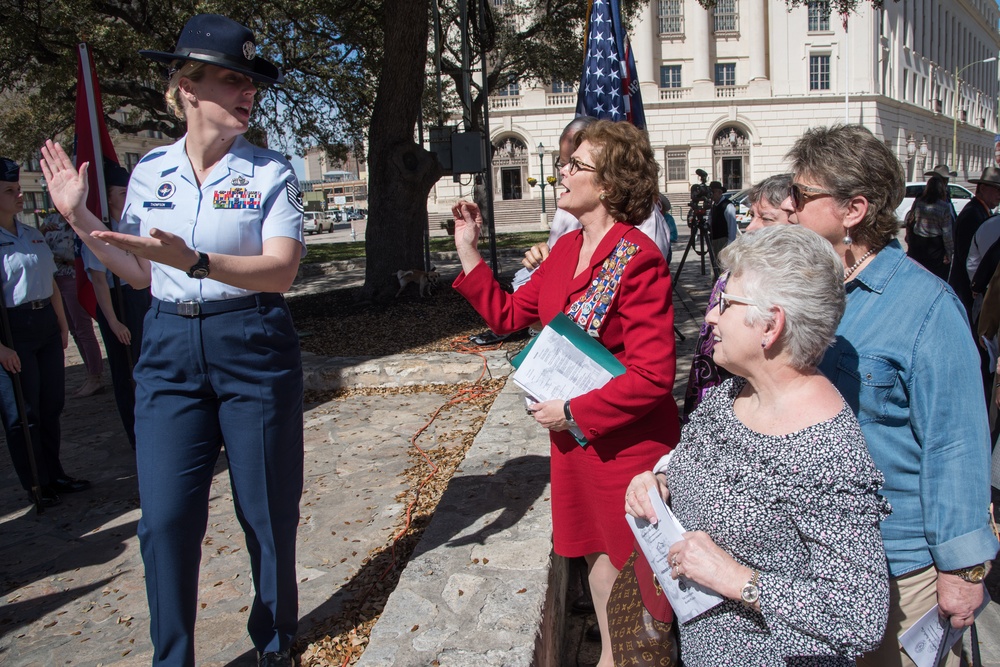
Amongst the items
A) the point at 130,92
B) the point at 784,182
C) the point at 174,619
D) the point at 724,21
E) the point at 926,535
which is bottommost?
the point at 174,619

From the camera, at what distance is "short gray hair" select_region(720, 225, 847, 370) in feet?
5.46

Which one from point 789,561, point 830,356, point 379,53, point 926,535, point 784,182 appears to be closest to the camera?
point 789,561

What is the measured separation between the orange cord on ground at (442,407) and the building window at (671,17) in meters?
50.3

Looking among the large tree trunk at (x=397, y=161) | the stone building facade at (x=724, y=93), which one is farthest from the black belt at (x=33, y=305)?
the stone building facade at (x=724, y=93)

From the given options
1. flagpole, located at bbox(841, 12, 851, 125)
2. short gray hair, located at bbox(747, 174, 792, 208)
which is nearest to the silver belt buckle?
short gray hair, located at bbox(747, 174, 792, 208)

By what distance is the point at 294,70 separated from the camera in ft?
58.8

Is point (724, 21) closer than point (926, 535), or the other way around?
point (926, 535)

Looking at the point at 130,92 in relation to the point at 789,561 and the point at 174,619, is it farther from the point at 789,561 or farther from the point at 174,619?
the point at 789,561

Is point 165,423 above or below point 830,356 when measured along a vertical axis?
below

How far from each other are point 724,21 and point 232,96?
2227 inches

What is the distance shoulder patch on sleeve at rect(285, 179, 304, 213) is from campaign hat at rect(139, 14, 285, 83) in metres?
0.35

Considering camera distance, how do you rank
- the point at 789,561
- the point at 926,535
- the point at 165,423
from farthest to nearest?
the point at 165,423
the point at 926,535
the point at 789,561

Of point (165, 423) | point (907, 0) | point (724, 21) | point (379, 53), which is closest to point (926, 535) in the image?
point (165, 423)

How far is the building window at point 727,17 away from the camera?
172 ft
